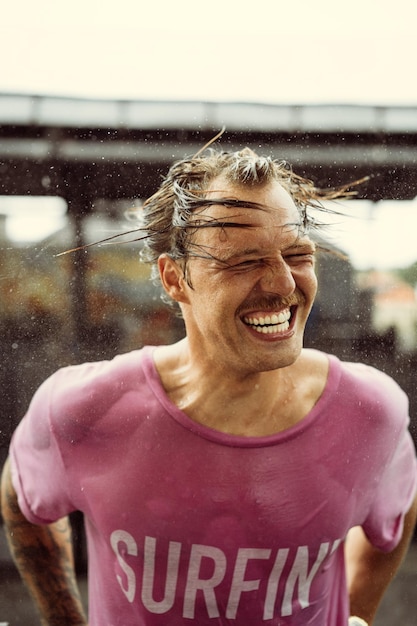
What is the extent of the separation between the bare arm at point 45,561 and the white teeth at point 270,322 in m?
0.45

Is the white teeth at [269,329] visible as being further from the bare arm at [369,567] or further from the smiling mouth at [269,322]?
the bare arm at [369,567]

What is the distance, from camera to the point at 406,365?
0.89 metres

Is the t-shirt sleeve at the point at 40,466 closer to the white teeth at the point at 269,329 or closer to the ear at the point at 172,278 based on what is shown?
the ear at the point at 172,278

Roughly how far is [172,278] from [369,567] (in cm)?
55

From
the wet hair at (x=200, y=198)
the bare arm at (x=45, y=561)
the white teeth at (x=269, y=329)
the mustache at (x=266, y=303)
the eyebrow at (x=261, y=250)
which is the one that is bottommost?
the bare arm at (x=45, y=561)

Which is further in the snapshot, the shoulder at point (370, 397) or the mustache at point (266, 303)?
the shoulder at point (370, 397)

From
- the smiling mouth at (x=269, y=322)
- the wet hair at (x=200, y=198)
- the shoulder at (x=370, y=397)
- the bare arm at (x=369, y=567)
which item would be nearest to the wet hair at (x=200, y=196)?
the wet hair at (x=200, y=198)

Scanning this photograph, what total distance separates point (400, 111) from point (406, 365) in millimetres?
368

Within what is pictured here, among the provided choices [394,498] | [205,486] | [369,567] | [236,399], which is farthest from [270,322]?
[369,567]

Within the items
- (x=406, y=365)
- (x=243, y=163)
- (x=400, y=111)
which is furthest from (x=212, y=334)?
(x=400, y=111)

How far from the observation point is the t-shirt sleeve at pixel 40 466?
0.85m

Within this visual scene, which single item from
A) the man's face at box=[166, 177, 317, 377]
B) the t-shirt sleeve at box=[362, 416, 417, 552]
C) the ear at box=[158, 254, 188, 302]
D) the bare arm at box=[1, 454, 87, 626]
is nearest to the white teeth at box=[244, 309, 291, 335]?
the man's face at box=[166, 177, 317, 377]

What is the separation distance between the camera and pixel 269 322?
28.7 inches

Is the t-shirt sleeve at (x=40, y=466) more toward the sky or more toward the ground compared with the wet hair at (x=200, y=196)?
more toward the ground
